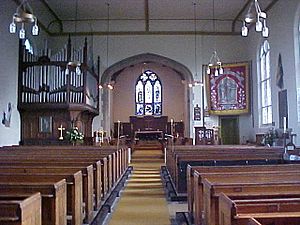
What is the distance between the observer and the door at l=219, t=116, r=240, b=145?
17.0m

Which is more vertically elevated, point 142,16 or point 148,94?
point 142,16

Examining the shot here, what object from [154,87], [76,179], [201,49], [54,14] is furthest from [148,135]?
[76,179]

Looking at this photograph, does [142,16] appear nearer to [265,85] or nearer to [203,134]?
[203,134]

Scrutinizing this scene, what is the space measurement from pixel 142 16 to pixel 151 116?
7.62m

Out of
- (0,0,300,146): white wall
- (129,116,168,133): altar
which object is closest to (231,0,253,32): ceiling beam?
(0,0,300,146): white wall

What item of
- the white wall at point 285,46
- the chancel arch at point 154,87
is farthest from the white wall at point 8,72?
the chancel arch at point 154,87

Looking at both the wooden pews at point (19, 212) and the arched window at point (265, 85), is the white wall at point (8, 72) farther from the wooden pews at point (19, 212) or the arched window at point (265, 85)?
the wooden pews at point (19, 212)

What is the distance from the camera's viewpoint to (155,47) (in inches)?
672

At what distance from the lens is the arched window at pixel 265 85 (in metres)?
14.8

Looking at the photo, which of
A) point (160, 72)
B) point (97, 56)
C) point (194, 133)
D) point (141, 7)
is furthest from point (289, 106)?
point (160, 72)

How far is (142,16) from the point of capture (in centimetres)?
1628

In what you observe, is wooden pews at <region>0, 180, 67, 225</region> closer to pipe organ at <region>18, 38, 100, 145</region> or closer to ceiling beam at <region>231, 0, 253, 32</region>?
pipe organ at <region>18, 38, 100, 145</region>

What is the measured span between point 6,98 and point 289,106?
29.2ft

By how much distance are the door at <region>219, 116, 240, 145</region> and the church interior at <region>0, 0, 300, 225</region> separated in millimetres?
44
